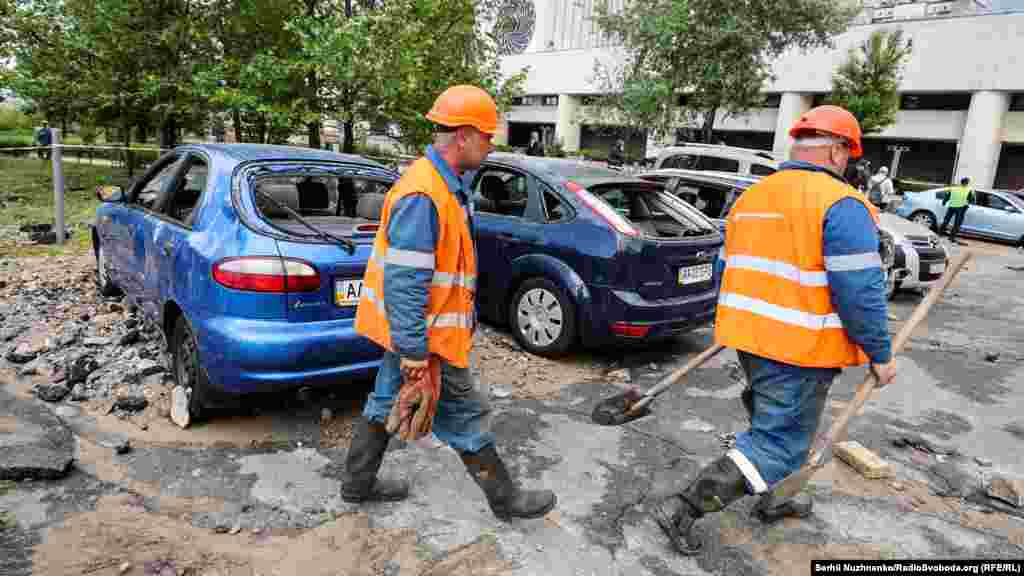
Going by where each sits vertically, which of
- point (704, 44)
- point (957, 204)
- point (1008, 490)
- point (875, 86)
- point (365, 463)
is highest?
point (875, 86)

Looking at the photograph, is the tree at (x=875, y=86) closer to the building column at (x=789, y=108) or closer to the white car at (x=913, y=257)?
the building column at (x=789, y=108)

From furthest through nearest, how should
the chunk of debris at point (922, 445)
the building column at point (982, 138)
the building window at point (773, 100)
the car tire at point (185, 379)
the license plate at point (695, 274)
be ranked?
the building window at point (773, 100) → the building column at point (982, 138) → the license plate at point (695, 274) → the chunk of debris at point (922, 445) → the car tire at point (185, 379)

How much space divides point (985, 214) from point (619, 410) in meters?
17.6

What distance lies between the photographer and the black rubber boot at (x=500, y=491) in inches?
108

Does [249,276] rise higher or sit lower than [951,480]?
higher

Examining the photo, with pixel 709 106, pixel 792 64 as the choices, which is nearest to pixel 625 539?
pixel 709 106

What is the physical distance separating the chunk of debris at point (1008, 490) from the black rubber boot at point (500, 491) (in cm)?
249

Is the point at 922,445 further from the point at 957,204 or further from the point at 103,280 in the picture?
the point at 957,204

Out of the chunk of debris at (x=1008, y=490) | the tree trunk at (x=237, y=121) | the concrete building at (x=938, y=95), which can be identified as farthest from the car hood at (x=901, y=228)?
the concrete building at (x=938, y=95)

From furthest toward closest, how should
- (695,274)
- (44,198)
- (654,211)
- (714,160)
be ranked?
(44,198) < (714,160) < (654,211) < (695,274)

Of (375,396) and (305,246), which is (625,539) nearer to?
(375,396)

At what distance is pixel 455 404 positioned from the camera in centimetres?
271

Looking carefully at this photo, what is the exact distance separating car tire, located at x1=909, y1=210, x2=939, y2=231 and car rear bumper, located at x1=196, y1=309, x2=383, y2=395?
17975mm

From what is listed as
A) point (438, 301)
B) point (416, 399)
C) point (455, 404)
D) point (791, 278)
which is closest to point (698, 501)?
point (791, 278)
